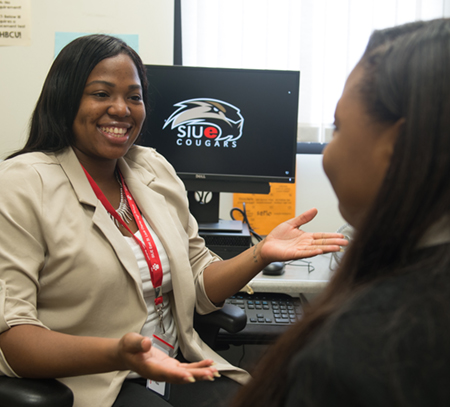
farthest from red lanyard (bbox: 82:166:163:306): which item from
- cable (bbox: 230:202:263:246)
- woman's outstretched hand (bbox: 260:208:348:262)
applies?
cable (bbox: 230:202:263:246)

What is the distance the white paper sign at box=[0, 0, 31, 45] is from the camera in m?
1.63

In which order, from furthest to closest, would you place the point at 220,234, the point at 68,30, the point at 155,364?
the point at 68,30, the point at 220,234, the point at 155,364

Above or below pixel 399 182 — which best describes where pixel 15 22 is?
above

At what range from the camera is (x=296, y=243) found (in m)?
1.04

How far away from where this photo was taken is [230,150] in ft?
4.87

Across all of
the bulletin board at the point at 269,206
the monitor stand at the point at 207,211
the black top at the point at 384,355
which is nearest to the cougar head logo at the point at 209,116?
the monitor stand at the point at 207,211

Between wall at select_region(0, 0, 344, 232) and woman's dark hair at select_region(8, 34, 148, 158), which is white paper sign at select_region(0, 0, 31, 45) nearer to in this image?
wall at select_region(0, 0, 344, 232)

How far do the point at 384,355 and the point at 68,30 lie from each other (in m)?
1.72

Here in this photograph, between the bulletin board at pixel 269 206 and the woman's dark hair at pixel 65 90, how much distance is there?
859mm

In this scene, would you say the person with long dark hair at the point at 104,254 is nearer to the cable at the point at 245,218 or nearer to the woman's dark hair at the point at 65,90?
the woman's dark hair at the point at 65,90

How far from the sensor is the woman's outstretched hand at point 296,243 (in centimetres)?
98

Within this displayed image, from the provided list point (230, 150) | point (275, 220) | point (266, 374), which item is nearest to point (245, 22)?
point (230, 150)

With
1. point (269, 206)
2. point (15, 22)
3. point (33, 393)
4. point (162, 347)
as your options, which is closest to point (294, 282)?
point (162, 347)

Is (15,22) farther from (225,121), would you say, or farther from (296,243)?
(296,243)
